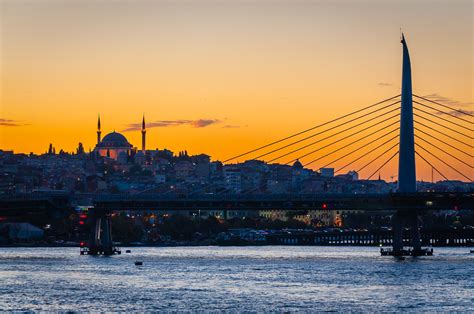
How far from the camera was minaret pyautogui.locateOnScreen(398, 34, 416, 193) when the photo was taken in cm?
12750

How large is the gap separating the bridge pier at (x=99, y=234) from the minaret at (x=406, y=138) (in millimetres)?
29501

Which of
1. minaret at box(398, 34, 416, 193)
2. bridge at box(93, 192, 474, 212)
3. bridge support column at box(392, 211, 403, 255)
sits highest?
minaret at box(398, 34, 416, 193)

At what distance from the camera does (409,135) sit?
128m

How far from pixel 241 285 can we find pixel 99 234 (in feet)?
175

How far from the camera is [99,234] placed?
478 feet

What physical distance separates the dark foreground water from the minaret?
21.9 ft

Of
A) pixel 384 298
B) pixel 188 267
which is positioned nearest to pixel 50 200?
pixel 188 267

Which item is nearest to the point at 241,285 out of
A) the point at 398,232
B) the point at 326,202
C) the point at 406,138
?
the point at 406,138

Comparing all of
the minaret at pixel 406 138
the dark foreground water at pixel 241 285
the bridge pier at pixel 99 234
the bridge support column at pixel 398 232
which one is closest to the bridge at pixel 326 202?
the minaret at pixel 406 138

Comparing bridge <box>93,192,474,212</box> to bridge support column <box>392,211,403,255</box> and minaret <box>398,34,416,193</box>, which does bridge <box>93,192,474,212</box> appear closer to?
minaret <box>398,34,416,193</box>

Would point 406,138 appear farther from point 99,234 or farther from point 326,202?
point 99,234

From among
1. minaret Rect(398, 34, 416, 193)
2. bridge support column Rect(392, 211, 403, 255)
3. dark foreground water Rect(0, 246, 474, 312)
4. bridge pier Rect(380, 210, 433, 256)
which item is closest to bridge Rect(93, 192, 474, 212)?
bridge pier Rect(380, 210, 433, 256)

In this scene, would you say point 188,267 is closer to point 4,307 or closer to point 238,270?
point 238,270

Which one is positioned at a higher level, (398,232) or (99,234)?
(99,234)
